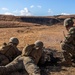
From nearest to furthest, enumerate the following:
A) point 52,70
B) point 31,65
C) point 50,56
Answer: point 31,65 < point 52,70 < point 50,56

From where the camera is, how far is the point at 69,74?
8.99 meters

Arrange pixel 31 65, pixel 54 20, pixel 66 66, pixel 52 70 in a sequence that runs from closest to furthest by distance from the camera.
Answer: pixel 31 65, pixel 52 70, pixel 66 66, pixel 54 20

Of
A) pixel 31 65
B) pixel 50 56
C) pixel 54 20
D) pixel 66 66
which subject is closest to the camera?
pixel 31 65

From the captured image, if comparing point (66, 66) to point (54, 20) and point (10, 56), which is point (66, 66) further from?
point (54, 20)

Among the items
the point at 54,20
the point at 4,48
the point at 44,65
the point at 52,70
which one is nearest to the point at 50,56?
the point at 44,65

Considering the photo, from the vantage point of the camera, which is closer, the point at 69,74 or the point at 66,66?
the point at 69,74

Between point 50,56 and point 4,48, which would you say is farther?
point 50,56

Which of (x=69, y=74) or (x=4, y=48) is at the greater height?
(x=4, y=48)

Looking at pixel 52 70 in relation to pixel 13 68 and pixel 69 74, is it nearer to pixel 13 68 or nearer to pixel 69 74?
pixel 69 74

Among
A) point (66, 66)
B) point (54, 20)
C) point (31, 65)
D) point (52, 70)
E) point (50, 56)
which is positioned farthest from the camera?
point (54, 20)

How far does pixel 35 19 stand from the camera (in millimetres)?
48750

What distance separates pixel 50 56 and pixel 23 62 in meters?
2.22

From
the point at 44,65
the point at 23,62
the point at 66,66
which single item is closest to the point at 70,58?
the point at 66,66

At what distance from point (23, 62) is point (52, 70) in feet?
4.12
